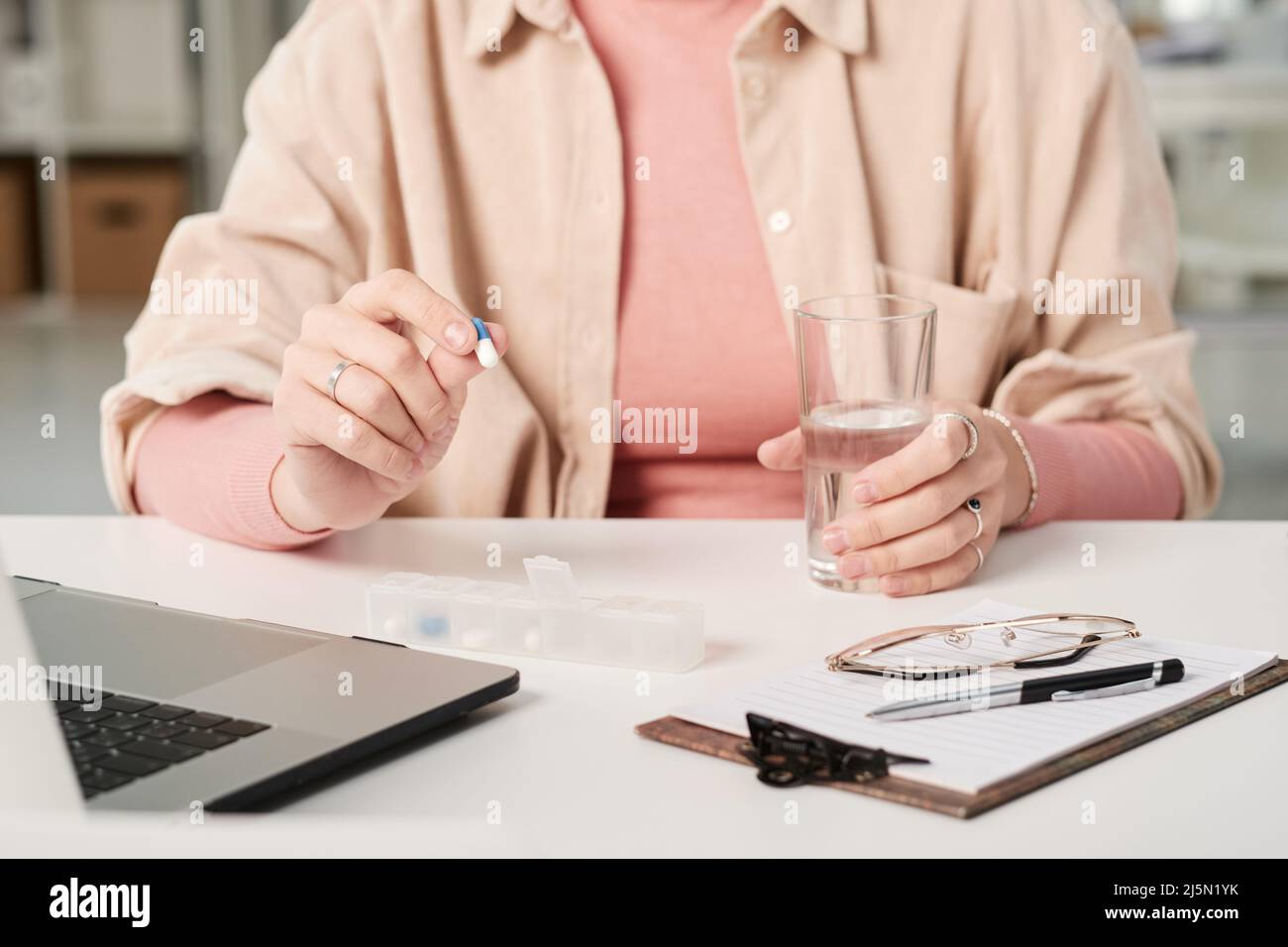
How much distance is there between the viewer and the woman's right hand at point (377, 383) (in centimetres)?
79

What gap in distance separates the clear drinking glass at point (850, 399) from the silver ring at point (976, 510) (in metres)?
0.06

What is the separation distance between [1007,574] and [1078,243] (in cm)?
43

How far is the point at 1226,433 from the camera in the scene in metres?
3.31

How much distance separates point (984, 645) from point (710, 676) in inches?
5.6

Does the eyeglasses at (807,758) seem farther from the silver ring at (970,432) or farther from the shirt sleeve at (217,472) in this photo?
the shirt sleeve at (217,472)

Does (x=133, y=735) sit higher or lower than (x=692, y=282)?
lower

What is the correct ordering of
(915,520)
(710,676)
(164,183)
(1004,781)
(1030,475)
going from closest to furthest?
(1004,781) → (710,676) → (915,520) → (1030,475) → (164,183)

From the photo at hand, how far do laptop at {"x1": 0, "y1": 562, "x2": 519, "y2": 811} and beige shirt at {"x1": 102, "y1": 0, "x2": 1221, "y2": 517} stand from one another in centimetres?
49

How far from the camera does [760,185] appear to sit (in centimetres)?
120

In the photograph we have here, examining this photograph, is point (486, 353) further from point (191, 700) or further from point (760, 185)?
point (760, 185)

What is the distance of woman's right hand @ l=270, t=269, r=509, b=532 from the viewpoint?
786 mm

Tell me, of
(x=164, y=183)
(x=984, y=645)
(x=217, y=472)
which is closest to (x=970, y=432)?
(x=984, y=645)

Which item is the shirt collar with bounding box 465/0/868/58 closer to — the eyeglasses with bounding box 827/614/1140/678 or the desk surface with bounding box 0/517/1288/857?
the desk surface with bounding box 0/517/1288/857
